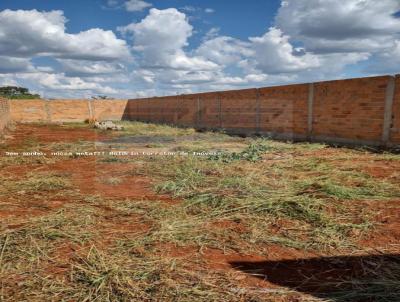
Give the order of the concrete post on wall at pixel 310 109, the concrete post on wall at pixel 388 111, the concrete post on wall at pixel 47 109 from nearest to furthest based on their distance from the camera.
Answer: the concrete post on wall at pixel 388 111 → the concrete post on wall at pixel 310 109 → the concrete post on wall at pixel 47 109

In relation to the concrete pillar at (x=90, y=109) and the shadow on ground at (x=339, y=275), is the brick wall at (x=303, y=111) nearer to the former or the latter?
the shadow on ground at (x=339, y=275)

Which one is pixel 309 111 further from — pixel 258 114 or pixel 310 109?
pixel 258 114

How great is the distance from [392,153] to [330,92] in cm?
323

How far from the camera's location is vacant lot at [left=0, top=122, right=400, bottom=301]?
2.78m

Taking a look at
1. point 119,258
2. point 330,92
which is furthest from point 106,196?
point 330,92

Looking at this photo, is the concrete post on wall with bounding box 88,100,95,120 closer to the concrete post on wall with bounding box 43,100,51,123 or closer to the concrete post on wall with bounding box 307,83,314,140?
the concrete post on wall with bounding box 43,100,51,123

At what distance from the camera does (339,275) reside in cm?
297

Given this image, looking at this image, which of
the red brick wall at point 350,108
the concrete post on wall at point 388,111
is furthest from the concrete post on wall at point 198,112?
the concrete post on wall at point 388,111

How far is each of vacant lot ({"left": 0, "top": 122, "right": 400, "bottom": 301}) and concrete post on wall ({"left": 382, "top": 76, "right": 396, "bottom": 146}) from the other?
2.76 m

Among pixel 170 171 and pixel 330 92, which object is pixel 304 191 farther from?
pixel 330 92

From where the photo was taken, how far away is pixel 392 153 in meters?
9.21

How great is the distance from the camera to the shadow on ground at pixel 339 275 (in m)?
2.67

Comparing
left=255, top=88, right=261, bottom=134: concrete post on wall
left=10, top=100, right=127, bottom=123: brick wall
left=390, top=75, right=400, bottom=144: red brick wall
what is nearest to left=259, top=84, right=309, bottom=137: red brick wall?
left=255, top=88, right=261, bottom=134: concrete post on wall

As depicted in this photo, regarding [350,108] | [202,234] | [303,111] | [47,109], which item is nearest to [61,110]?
[47,109]
